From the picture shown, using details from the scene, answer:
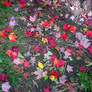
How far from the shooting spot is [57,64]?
2.42m

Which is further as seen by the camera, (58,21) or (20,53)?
(58,21)

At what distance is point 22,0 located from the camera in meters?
3.41

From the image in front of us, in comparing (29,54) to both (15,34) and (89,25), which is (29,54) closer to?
(15,34)

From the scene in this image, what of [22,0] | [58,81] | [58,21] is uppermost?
[22,0]

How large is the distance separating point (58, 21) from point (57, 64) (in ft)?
3.67

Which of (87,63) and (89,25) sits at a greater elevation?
(89,25)

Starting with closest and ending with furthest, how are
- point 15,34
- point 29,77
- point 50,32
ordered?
point 29,77 < point 15,34 < point 50,32

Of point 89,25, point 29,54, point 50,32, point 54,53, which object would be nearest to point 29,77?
point 29,54

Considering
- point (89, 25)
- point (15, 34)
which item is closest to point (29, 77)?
point (15, 34)

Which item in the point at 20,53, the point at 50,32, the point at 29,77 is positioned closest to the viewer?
the point at 29,77

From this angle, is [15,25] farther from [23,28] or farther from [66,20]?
[66,20]

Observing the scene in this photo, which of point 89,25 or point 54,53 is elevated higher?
point 89,25

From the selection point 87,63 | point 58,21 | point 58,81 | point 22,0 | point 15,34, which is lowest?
point 58,81

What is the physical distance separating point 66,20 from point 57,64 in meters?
1.22
